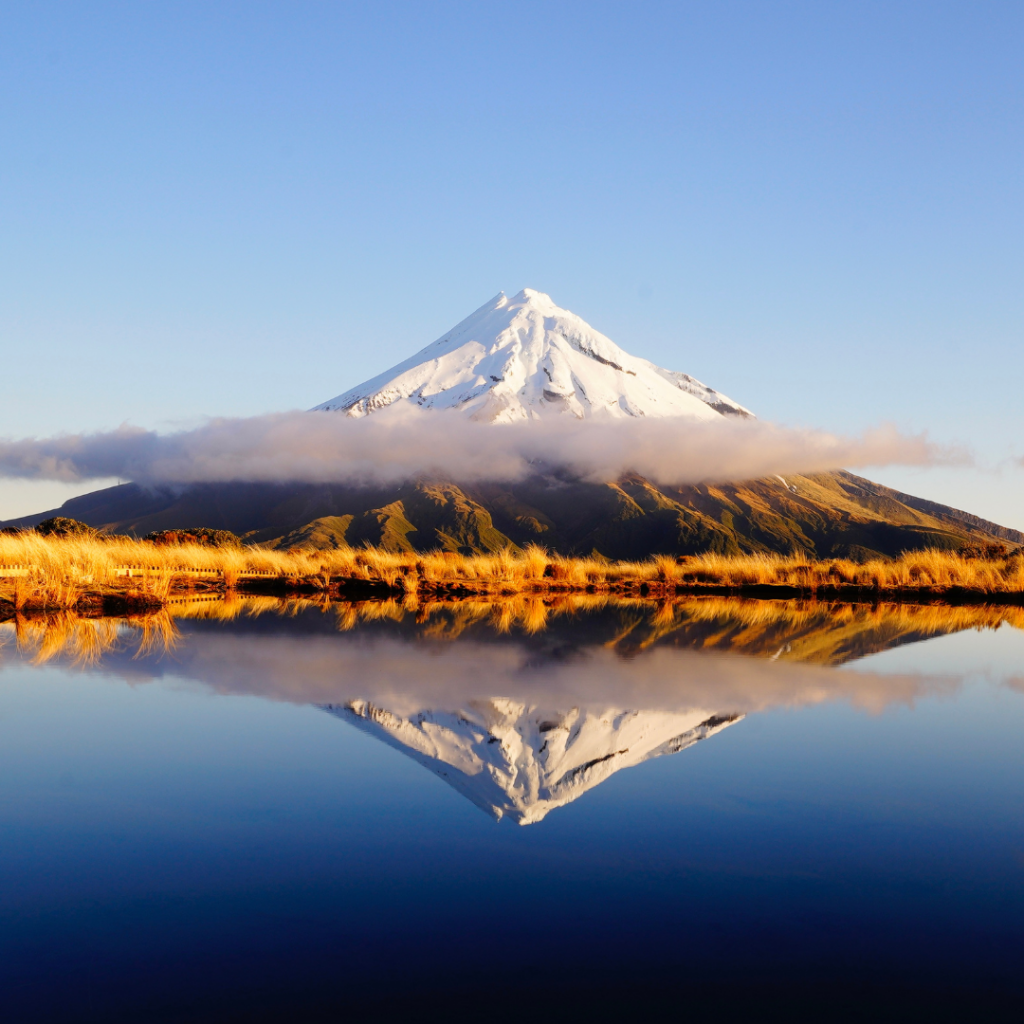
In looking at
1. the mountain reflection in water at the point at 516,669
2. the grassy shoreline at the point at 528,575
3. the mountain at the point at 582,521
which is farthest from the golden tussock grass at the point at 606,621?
the mountain at the point at 582,521

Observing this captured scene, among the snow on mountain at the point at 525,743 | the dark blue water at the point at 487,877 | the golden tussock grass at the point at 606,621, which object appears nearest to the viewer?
the dark blue water at the point at 487,877

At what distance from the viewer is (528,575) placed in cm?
3027

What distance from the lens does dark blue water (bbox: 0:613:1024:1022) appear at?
3.67 m

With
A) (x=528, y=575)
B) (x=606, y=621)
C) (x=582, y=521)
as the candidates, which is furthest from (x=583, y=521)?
(x=606, y=621)

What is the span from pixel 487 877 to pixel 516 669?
6761mm

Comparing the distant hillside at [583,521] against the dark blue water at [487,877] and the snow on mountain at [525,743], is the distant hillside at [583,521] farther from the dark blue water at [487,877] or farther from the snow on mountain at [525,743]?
the dark blue water at [487,877]

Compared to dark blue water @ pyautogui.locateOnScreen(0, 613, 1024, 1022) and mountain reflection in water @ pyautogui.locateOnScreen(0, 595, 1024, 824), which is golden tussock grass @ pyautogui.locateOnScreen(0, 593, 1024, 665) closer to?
mountain reflection in water @ pyautogui.locateOnScreen(0, 595, 1024, 824)

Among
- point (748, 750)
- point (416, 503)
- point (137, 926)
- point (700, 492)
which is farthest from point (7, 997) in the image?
point (700, 492)

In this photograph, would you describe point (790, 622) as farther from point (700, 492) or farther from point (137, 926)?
point (700, 492)

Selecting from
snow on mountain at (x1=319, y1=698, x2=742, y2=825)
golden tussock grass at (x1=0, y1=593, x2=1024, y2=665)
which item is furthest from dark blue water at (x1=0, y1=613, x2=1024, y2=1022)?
golden tussock grass at (x1=0, y1=593, x2=1024, y2=665)

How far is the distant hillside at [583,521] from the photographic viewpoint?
153000mm

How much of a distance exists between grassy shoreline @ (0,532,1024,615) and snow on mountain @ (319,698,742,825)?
49.9 ft

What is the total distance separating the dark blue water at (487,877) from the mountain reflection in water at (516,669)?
13.0 inches

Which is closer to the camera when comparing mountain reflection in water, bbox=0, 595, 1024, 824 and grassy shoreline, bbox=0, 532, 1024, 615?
mountain reflection in water, bbox=0, 595, 1024, 824
